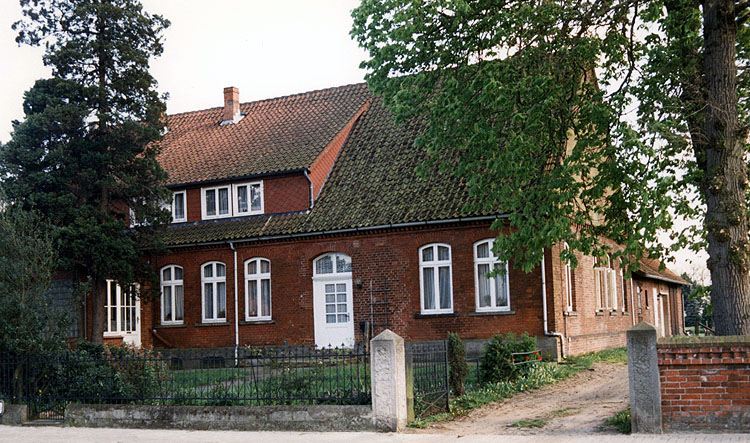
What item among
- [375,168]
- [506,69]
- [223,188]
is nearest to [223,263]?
[223,188]

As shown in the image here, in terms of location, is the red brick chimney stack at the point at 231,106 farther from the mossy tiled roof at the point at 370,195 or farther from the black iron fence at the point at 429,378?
the black iron fence at the point at 429,378

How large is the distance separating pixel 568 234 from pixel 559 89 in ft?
8.71

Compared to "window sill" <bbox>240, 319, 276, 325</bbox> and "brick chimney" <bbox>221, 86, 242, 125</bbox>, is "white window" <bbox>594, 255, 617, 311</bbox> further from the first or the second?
"brick chimney" <bbox>221, 86, 242, 125</bbox>

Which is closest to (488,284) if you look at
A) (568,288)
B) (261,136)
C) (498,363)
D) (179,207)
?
(568,288)

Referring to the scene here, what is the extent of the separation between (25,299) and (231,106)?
16.7 metres

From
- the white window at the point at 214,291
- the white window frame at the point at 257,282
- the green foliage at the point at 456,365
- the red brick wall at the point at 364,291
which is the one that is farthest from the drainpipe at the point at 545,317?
the white window at the point at 214,291

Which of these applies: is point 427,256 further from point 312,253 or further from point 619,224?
point 619,224

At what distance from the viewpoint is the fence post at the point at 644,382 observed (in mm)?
11398

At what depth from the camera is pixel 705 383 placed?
11258 mm

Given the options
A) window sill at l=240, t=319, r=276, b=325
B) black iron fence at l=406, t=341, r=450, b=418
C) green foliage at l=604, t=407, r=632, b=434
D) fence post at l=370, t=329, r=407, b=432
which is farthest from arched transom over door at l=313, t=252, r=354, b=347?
green foliage at l=604, t=407, r=632, b=434

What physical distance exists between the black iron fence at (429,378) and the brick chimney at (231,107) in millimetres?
19546

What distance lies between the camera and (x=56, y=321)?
1678cm

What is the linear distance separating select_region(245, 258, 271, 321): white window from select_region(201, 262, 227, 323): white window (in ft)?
2.90

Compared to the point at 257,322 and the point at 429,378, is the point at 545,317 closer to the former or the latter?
the point at 429,378
